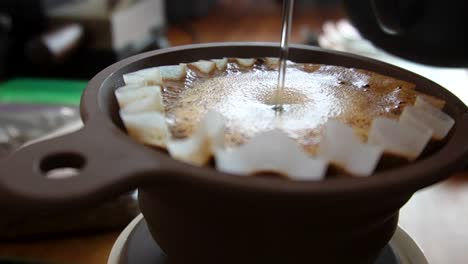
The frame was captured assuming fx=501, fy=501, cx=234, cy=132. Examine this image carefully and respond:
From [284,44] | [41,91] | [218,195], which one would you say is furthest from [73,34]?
[218,195]

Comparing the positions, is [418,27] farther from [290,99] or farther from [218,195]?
[218,195]

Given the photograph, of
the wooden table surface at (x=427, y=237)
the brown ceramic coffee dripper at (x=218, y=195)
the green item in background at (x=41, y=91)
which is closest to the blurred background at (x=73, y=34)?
the green item in background at (x=41, y=91)

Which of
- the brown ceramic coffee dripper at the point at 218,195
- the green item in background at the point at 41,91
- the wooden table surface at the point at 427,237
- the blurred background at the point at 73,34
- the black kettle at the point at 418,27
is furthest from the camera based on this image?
the blurred background at the point at 73,34

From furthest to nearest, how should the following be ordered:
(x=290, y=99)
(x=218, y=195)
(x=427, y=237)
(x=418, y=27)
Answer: (x=427, y=237) < (x=418, y=27) < (x=290, y=99) < (x=218, y=195)

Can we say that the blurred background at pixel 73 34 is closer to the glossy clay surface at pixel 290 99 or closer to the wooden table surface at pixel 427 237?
the wooden table surface at pixel 427 237

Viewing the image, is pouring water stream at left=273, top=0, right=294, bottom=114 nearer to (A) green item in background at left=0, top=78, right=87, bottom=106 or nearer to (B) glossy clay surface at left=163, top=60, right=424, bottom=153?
(B) glossy clay surface at left=163, top=60, right=424, bottom=153

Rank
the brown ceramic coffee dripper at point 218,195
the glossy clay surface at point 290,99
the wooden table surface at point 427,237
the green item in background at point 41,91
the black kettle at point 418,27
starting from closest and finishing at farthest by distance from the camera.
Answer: the brown ceramic coffee dripper at point 218,195
the glossy clay surface at point 290,99
the black kettle at point 418,27
the wooden table surface at point 427,237
the green item in background at point 41,91

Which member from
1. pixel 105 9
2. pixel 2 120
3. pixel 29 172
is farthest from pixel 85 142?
pixel 105 9
